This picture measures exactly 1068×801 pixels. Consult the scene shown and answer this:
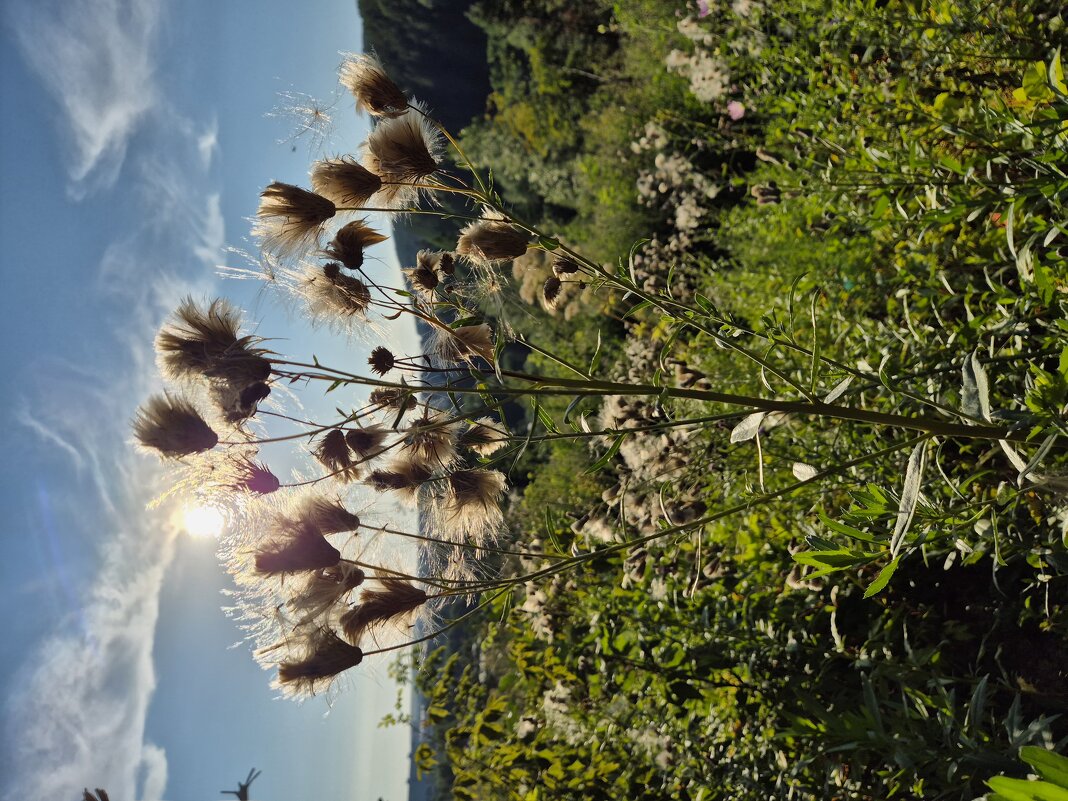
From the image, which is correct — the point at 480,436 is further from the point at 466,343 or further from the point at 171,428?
the point at 171,428

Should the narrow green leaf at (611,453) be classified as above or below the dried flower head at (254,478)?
below

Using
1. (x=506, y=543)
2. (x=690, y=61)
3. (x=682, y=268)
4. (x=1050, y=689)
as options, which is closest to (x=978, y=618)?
(x=1050, y=689)

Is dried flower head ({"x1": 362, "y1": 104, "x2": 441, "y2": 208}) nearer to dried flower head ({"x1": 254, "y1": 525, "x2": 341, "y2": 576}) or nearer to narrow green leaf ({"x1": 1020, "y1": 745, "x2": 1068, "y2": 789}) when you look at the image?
dried flower head ({"x1": 254, "y1": 525, "x2": 341, "y2": 576})

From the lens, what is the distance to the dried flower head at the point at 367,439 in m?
1.38

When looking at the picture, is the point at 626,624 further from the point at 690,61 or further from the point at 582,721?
the point at 690,61

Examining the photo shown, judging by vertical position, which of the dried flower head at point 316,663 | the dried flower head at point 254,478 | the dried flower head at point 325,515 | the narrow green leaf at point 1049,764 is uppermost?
the dried flower head at point 254,478

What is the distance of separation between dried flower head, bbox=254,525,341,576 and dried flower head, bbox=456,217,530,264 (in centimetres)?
66

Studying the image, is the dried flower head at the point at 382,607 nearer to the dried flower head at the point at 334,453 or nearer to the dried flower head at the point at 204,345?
the dried flower head at the point at 334,453

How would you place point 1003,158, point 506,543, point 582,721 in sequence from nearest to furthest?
point 1003,158 → point 506,543 → point 582,721

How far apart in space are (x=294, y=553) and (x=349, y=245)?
24.9 inches

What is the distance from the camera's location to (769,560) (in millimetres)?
2984

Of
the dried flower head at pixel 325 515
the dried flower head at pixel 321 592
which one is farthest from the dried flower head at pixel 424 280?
the dried flower head at pixel 321 592

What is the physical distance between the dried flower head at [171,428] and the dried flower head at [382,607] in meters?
0.43

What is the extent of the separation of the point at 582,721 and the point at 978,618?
1.73 m
